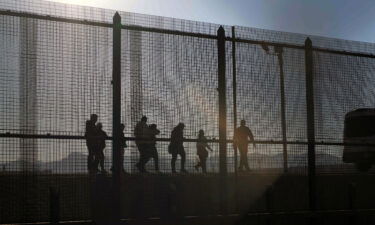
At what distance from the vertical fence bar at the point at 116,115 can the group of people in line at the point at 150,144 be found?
0.30 feet

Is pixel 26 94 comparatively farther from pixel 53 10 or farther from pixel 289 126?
pixel 289 126

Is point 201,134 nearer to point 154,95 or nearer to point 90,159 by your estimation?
point 154,95

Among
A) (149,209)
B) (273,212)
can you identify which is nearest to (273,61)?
(273,212)

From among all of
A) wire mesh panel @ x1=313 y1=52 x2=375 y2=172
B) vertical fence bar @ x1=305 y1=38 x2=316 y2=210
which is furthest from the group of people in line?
wire mesh panel @ x1=313 y1=52 x2=375 y2=172

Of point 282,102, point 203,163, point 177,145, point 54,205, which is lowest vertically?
point 54,205

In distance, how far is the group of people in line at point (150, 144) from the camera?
23.5 ft

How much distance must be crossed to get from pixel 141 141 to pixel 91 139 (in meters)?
0.69

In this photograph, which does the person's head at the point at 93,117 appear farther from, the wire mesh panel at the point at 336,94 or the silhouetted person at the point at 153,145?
the wire mesh panel at the point at 336,94

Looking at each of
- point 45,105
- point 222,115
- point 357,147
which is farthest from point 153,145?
point 357,147

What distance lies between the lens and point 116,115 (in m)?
7.29

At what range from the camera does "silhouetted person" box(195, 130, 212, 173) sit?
798 centimetres

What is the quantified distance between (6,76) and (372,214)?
246 inches

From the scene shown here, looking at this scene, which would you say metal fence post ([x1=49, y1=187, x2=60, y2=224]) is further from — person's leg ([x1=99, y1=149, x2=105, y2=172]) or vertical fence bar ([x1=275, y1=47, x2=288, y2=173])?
vertical fence bar ([x1=275, y1=47, x2=288, y2=173])

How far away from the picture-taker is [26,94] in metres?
6.89
